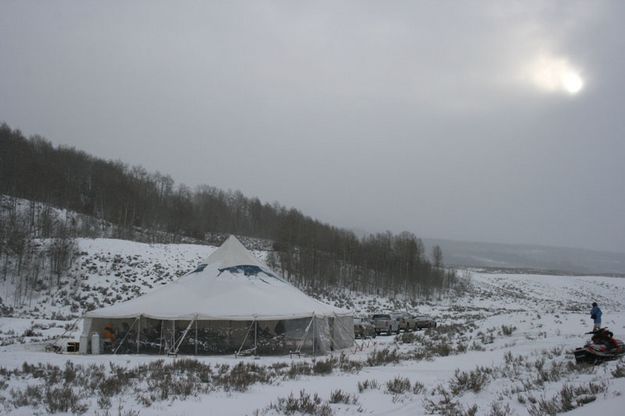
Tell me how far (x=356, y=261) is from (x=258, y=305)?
156 ft

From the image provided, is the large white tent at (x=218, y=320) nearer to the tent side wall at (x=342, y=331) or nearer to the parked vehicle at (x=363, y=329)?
the tent side wall at (x=342, y=331)

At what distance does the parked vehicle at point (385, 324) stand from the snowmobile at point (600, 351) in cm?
1933

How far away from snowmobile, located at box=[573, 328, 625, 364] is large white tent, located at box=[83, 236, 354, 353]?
9852 mm

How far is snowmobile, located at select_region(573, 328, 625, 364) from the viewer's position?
1301 cm

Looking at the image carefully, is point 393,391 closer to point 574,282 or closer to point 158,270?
point 158,270

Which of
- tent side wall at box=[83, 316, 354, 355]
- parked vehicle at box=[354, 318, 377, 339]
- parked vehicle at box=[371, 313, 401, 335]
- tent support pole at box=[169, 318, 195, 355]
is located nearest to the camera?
tent support pole at box=[169, 318, 195, 355]

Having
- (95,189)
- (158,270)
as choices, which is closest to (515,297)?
(158,270)

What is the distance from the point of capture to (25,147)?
67125 mm

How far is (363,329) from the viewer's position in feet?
97.0

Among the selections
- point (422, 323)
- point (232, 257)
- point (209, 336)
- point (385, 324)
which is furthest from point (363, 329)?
point (209, 336)

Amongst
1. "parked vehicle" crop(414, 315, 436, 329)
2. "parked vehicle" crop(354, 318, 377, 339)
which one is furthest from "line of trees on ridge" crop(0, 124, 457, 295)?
"parked vehicle" crop(354, 318, 377, 339)

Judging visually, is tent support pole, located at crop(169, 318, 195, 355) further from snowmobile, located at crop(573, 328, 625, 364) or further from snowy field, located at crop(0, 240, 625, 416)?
snowmobile, located at crop(573, 328, 625, 364)

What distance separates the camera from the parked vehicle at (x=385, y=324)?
32594mm

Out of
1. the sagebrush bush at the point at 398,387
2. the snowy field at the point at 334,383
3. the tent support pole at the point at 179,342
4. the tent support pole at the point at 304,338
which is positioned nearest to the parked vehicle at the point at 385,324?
the snowy field at the point at 334,383
